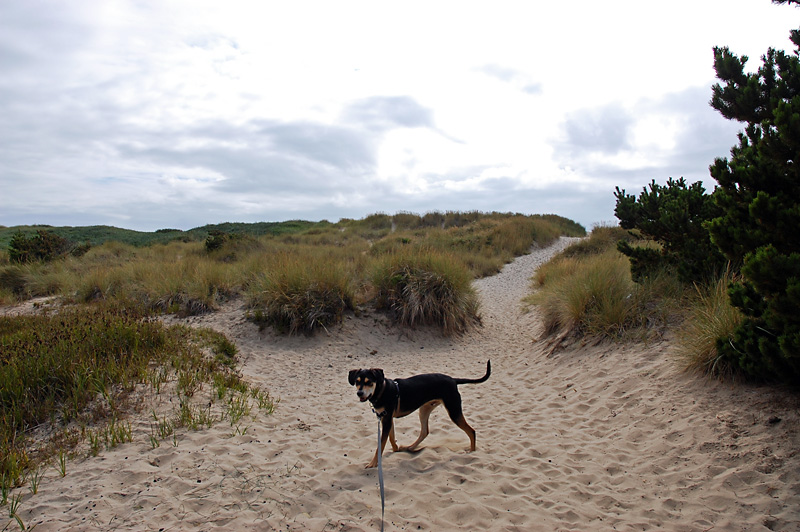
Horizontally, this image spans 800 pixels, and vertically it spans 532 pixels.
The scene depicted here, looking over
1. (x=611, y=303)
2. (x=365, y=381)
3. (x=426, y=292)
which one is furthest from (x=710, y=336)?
(x=426, y=292)

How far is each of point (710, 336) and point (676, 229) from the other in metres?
3.22

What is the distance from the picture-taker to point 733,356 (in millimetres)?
4641

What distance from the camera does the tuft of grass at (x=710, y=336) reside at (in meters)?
4.86

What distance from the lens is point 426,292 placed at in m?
9.98

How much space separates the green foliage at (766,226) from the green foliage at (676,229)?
8.26 ft

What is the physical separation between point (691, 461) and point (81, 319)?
909 cm

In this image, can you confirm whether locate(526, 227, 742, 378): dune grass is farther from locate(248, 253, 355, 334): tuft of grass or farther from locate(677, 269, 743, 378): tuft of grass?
locate(248, 253, 355, 334): tuft of grass

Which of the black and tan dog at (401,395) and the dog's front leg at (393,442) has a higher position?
the black and tan dog at (401,395)

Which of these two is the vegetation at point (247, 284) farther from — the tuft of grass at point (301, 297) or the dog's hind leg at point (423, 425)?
the dog's hind leg at point (423, 425)

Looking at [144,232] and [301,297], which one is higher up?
[144,232]

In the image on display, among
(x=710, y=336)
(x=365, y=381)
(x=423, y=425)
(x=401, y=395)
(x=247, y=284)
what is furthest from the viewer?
(x=247, y=284)

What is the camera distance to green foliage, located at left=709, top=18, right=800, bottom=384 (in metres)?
3.31

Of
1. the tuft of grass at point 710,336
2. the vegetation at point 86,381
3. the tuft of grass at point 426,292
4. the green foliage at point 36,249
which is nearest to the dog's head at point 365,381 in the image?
the vegetation at point 86,381

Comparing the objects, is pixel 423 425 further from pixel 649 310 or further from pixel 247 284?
pixel 247 284
